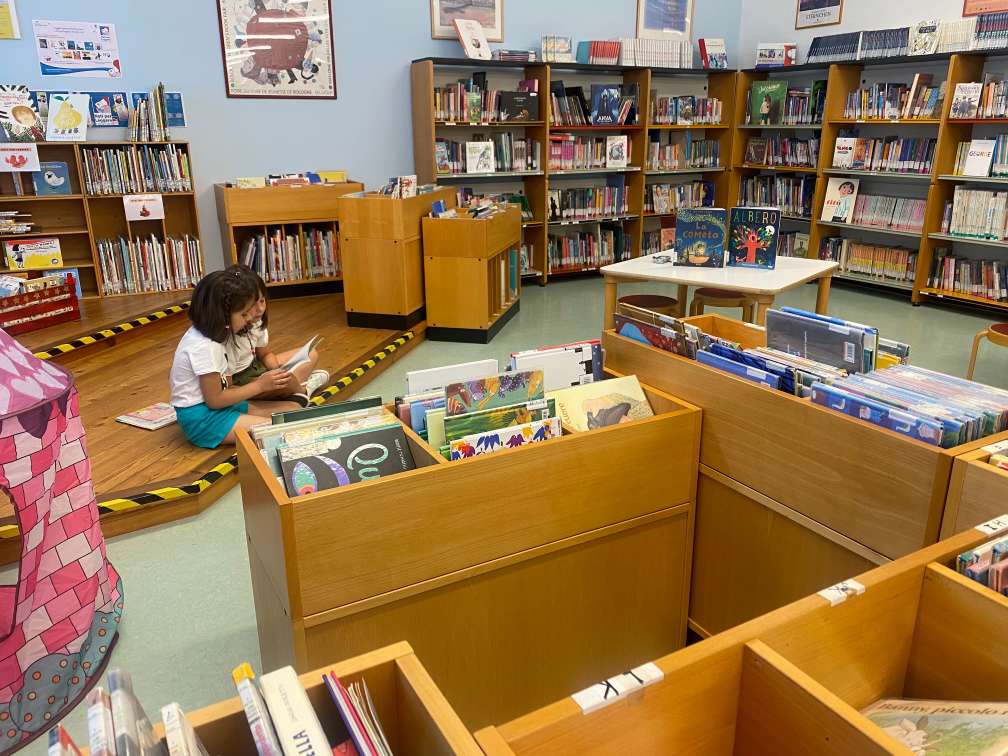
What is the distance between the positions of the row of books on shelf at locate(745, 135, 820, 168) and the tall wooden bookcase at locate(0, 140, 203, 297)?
217 inches

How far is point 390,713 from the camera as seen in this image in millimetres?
1026

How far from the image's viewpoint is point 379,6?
6461 millimetres

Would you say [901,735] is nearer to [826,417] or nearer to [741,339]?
[826,417]

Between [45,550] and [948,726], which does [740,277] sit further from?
[45,550]

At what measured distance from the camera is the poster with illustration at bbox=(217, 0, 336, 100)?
237 inches

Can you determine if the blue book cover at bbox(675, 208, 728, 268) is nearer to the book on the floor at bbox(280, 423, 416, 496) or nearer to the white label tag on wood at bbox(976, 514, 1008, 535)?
the book on the floor at bbox(280, 423, 416, 496)

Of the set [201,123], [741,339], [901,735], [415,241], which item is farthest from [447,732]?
[201,123]

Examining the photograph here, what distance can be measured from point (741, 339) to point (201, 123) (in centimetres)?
519

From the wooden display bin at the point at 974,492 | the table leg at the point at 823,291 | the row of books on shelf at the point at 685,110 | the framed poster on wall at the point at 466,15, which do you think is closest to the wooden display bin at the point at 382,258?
the framed poster on wall at the point at 466,15

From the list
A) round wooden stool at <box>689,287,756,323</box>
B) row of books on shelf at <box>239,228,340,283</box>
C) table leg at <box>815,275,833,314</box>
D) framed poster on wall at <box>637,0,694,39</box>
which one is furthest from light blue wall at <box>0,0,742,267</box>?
table leg at <box>815,275,833,314</box>

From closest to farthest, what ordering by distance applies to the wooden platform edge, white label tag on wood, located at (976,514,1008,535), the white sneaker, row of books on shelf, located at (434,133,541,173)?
white label tag on wood, located at (976,514,1008,535), the wooden platform edge, the white sneaker, row of books on shelf, located at (434,133,541,173)

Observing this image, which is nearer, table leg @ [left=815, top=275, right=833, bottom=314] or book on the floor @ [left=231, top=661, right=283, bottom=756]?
book on the floor @ [left=231, top=661, right=283, bottom=756]

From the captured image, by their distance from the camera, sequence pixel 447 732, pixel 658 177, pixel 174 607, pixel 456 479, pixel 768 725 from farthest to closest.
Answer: pixel 658 177 → pixel 174 607 → pixel 456 479 → pixel 768 725 → pixel 447 732

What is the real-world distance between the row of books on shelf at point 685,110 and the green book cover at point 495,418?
20.9ft
